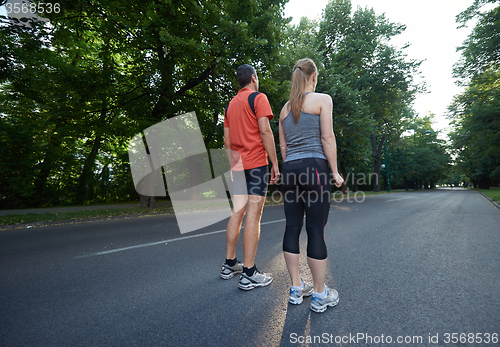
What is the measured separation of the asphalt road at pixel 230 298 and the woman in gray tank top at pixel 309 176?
0.82ft

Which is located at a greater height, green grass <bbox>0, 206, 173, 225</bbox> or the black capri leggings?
the black capri leggings

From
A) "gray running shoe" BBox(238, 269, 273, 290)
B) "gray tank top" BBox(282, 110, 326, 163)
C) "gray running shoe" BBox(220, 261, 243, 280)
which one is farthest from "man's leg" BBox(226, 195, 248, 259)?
"gray tank top" BBox(282, 110, 326, 163)

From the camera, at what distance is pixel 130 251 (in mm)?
3664

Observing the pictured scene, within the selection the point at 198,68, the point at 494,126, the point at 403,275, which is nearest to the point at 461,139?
the point at 494,126

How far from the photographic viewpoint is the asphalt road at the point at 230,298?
1.61 m

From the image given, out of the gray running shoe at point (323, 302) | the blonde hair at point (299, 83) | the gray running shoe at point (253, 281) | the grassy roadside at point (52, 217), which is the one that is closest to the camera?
the gray running shoe at point (323, 302)

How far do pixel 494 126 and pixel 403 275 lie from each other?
57.2 feet

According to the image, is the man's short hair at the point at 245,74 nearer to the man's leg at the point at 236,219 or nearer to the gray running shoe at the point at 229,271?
the man's leg at the point at 236,219

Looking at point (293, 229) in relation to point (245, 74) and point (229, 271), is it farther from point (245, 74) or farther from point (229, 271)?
point (245, 74)

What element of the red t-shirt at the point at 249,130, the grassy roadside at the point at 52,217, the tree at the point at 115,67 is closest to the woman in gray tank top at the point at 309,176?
the red t-shirt at the point at 249,130

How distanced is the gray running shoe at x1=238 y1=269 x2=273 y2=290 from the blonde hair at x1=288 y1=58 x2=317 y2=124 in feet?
4.97

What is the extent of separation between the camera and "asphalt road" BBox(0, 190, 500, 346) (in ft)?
5.27

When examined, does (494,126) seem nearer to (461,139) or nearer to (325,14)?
(461,139)

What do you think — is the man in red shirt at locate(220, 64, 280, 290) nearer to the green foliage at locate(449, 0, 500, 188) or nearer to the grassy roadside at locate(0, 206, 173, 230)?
the grassy roadside at locate(0, 206, 173, 230)
